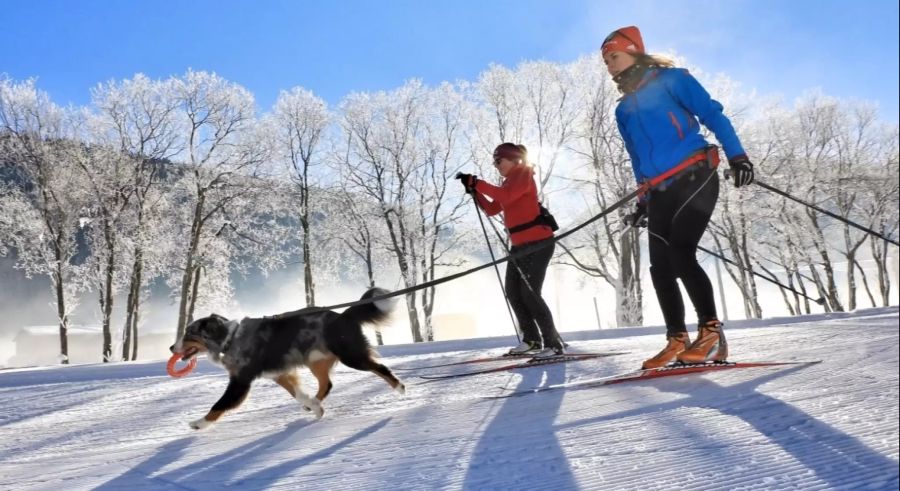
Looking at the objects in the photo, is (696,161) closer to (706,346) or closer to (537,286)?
(706,346)

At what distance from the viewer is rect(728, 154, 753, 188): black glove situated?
2953 millimetres

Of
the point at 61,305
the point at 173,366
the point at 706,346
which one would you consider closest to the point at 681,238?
the point at 706,346

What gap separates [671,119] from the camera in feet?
10.9

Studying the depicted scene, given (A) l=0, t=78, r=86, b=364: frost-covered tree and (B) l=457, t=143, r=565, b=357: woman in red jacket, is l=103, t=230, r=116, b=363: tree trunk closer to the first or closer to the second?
(A) l=0, t=78, r=86, b=364: frost-covered tree

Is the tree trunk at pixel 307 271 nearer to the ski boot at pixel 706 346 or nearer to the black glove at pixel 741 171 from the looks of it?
the ski boot at pixel 706 346

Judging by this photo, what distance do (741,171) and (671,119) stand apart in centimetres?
56

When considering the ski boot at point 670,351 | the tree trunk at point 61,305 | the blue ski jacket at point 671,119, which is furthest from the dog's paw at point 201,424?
the tree trunk at point 61,305

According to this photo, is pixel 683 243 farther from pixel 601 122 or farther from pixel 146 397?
pixel 601 122

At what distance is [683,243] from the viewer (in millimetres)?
3240

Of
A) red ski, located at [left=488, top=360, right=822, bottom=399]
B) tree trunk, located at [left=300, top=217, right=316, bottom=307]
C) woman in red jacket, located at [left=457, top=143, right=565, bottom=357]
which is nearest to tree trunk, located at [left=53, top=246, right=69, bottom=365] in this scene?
tree trunk, located at [left=300, top=217, right=316, bottom=307]

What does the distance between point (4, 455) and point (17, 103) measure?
2586 cm

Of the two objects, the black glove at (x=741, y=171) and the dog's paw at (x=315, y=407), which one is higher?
the black glove at (x=741, y=171)

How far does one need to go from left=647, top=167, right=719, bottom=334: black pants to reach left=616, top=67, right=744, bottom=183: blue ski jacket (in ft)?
0.53

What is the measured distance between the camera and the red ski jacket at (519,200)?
194 inches
